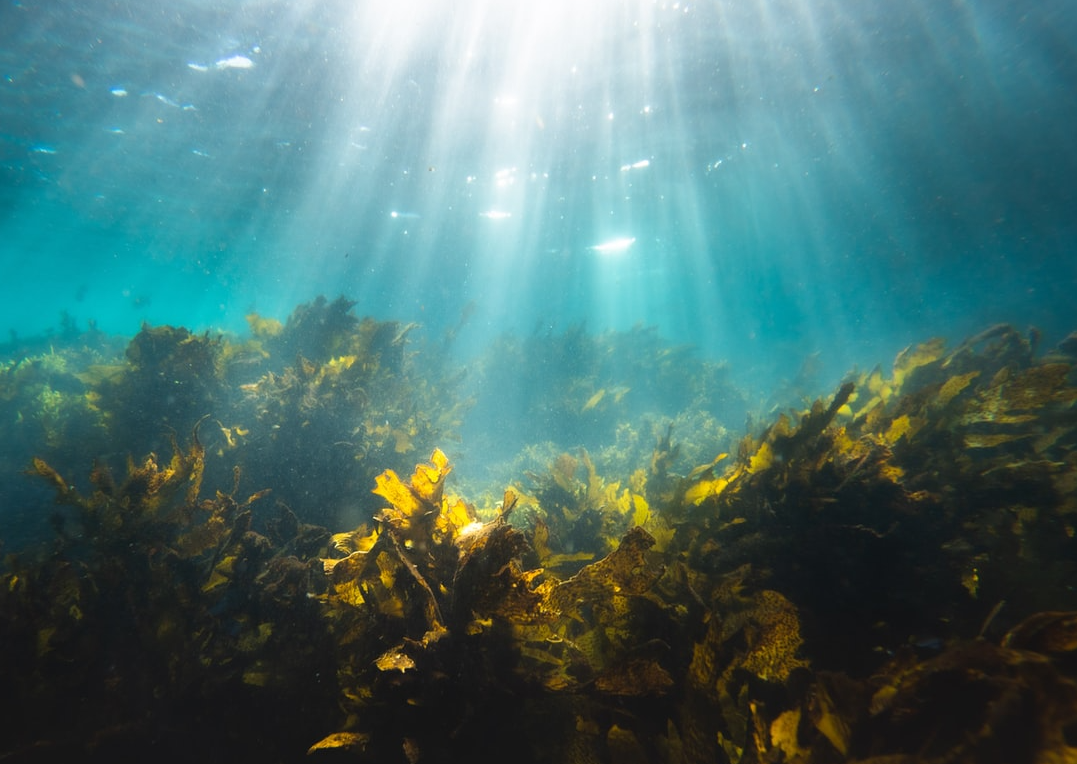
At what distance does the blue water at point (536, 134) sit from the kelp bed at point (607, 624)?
10.5 meters

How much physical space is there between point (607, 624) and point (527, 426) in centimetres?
996

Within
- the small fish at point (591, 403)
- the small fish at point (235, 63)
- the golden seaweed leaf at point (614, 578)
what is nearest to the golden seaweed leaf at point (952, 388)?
the golden seaweed leaf at point (614, 578)

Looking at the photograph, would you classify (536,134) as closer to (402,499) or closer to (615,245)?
(402,499)

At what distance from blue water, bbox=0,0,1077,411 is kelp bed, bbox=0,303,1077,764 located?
1055 centimetres

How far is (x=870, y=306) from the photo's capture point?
5097 cm

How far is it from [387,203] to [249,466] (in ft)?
53.4

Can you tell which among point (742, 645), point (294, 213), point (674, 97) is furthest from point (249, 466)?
point (294, 213)

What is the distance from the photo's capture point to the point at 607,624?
171cm

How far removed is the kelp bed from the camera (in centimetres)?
122

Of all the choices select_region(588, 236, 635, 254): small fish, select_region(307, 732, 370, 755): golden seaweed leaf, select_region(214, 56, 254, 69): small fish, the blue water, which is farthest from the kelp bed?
select_region(588, 236, 635, 254): small fish

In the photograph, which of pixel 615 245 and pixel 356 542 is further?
pixel 615 245

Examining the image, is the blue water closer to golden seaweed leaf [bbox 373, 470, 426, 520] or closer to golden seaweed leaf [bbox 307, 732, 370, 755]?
golden seaweed leaf [bbox 373, 470, 426, 520]

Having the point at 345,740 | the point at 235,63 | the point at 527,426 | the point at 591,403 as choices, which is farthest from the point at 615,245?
the point at 345,740

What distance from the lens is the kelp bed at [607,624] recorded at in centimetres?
122
